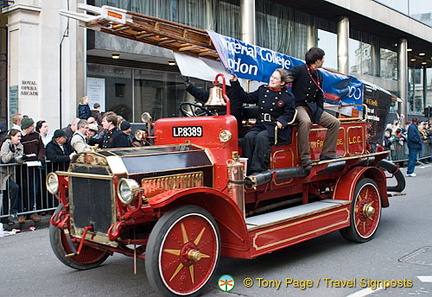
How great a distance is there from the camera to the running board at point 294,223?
16.7 ft

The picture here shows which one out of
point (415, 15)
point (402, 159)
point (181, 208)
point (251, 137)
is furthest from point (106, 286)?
point (415, 15)

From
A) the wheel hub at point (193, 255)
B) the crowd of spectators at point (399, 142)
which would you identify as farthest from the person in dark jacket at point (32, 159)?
the crowd of spectators at point (399, 142)

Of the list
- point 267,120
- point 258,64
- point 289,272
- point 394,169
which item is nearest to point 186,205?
point 289,272

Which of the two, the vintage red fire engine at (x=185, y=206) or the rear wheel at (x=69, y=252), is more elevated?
the vintage red fire engine at (x=185, y=206)

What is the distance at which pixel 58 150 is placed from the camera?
29.2 feet

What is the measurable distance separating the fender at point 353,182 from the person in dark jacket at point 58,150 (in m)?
4.82

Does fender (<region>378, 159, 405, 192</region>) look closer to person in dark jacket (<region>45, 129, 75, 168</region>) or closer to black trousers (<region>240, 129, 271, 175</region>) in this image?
black trousers (<region>240, 129, 271, 175</region>)

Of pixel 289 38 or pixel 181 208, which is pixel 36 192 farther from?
pixel 289 38

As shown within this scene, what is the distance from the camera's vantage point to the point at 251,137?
18.7 feet

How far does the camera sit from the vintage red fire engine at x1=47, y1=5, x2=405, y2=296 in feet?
14.7

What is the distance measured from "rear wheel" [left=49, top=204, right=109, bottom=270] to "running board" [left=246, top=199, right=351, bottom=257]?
1.85 m

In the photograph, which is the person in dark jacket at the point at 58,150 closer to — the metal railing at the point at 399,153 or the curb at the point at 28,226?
the curb at the point at 28,226

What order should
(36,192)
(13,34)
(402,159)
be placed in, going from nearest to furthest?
(36,192) < (13,34) < (402,159)

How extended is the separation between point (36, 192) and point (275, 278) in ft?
17.0
